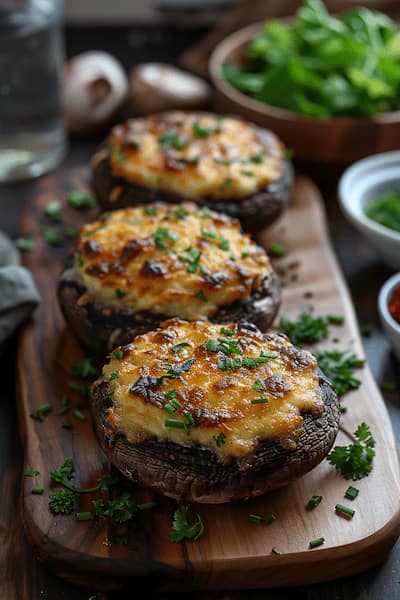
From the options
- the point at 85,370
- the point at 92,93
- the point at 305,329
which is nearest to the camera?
the point at 85,370

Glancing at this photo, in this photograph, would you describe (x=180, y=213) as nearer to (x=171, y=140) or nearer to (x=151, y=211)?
(x=151, y=211)

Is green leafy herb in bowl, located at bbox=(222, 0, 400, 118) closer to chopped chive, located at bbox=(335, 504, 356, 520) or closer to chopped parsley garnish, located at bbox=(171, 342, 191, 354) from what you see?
chopped parsley garnish, located at bbox=(171, 342, 191, 354)

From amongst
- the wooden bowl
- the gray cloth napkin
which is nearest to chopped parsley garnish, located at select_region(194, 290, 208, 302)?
the gray cloth napkin

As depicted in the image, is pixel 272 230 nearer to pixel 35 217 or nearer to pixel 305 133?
pixel 305 133

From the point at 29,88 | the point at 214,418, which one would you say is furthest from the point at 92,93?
the point at 214,418

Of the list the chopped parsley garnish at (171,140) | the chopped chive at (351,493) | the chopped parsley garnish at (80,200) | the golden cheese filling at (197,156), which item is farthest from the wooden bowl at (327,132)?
the chopped chive at (351,493)

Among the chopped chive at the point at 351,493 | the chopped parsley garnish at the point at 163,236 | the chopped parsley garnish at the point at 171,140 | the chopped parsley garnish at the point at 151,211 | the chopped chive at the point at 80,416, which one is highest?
the chopped parsley garnish at the point at 163,236

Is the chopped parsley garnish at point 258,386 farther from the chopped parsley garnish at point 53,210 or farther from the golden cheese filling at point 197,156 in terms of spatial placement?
the chopped parsley garnish at point 53,210
